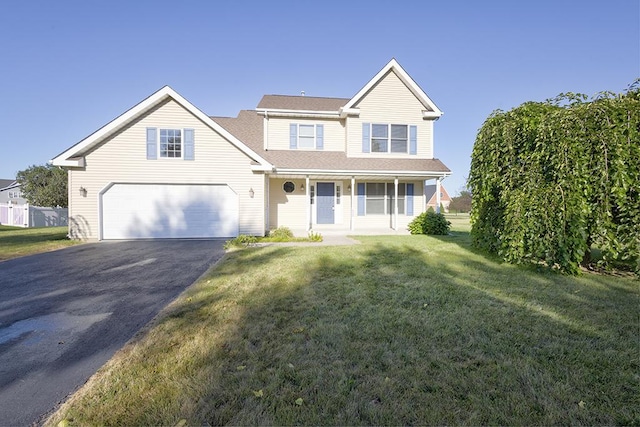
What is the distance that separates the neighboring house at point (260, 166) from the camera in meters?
11.6

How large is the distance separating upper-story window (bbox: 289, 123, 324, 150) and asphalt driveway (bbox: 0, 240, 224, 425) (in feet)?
26.7

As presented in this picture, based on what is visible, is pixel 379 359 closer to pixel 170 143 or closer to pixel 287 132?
pixel 170 143

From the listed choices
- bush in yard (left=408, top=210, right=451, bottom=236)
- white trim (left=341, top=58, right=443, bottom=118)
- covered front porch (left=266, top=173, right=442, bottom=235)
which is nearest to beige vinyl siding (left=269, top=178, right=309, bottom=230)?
covered front porch (left=266, top=173, right=442, bottom=235)

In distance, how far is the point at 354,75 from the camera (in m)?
17.9

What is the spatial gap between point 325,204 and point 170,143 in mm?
7501

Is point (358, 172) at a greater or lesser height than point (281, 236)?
greater

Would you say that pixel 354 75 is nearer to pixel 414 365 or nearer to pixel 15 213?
pixel 414 365

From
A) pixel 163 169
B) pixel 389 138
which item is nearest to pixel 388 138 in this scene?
pixel 389 138

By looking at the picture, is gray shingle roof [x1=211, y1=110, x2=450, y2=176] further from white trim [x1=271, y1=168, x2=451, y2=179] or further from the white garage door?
the white garage door

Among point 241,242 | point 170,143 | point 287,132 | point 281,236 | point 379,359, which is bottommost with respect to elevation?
point 379,359

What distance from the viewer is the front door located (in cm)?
1494

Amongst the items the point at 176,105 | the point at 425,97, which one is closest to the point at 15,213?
the point at 176,105

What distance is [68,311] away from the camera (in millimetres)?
4238

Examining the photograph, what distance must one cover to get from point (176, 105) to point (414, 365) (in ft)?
42.0
